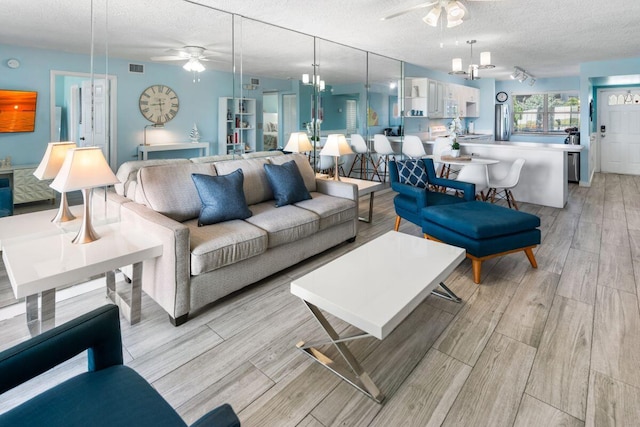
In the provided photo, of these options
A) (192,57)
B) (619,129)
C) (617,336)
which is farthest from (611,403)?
(619,129)

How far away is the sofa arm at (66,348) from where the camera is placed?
101cm

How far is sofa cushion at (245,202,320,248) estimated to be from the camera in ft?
9.04

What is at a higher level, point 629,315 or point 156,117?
point 156,117

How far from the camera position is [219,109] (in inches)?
148

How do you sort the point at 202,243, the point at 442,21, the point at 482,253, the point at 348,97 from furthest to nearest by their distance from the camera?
the point at 348,97
the point at 442,21
the point at 482,253
the point at 202,243

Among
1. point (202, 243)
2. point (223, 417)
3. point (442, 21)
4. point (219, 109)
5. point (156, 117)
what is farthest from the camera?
point (442, 21)

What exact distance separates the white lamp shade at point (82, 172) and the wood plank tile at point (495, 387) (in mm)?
2160

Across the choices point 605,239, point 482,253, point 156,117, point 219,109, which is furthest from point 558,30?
point 156,117

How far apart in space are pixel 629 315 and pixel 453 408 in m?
1.61

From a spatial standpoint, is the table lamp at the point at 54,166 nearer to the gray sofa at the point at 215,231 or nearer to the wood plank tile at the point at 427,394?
the gray sofa at the point at 215,231

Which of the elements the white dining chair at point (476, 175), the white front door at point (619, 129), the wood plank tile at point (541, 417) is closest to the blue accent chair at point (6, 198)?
the wood plank tile at point (541, 417)

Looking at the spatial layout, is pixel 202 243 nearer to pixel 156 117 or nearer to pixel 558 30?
pixel 156 117

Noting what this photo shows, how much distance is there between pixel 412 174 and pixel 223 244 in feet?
8.33

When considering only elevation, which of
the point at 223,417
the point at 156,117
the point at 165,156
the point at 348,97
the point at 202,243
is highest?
the point at 348,97
